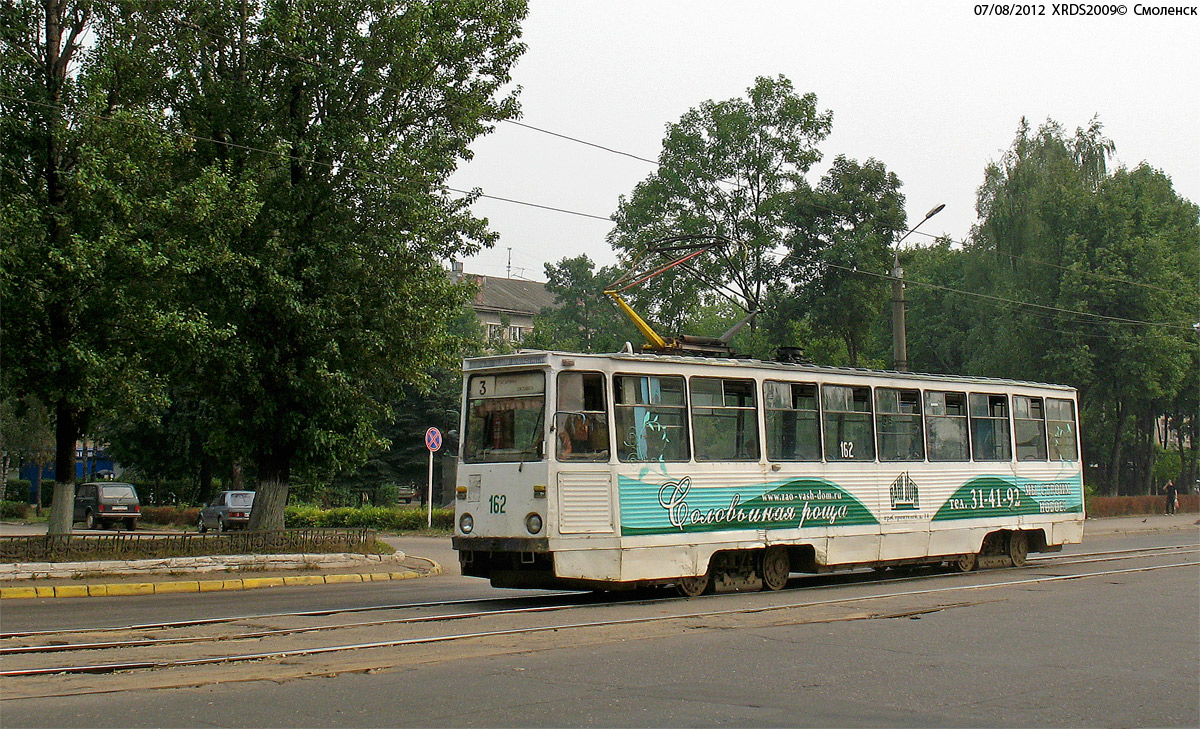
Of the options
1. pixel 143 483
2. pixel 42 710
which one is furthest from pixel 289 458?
pixel 143 483

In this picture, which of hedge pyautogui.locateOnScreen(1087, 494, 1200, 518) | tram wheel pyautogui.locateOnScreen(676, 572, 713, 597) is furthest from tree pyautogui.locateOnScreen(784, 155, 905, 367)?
tram wheel pyautogui.locateOnScreen(676, 572, 713, 597)

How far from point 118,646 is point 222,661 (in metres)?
1.50

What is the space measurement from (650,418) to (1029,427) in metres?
9.39

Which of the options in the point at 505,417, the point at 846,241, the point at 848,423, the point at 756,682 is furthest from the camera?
the point at 846,241

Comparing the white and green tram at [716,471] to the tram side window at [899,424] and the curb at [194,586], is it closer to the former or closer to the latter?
the tram side window at [899,424]

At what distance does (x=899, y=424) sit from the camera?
1736 centimetres

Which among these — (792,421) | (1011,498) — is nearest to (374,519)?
(1011,498)

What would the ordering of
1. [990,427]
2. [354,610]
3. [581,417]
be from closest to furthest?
[354,610]
[581,417]
[990,427]

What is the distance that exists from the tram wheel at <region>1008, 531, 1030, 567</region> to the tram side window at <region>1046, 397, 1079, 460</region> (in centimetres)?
165

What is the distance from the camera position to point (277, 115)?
19844 millimetres

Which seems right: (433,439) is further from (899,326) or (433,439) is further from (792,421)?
(792,421)

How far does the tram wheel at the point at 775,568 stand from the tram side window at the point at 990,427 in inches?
192

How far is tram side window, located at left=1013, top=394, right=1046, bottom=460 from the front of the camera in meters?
19.7

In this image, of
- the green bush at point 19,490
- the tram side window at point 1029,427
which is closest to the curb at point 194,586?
the tram side window at point 1029,427
